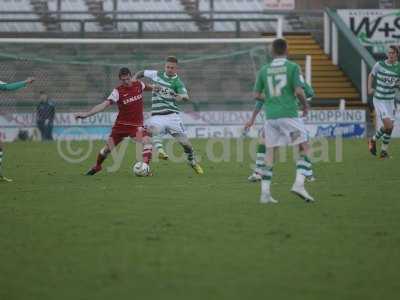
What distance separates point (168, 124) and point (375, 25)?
20.0 m

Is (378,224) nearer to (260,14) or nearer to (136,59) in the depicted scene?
(136,59)

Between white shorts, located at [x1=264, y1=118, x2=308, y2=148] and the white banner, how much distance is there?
24.5m

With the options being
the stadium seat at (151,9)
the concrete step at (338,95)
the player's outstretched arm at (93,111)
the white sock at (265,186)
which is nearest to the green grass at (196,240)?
the white sock at (265,186)

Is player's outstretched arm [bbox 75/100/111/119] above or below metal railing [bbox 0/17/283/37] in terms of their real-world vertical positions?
below

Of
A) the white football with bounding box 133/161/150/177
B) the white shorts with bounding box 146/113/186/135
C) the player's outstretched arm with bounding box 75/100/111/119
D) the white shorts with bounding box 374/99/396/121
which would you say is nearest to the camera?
the player's outstretched arm with bounding box 75/100/111/119

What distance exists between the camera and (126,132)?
55.5ft

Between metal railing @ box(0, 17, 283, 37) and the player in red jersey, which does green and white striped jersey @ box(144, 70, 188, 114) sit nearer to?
the player in red jersey

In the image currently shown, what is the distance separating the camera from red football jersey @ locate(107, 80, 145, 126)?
16.8 meters

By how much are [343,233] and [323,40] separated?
89.6 ft

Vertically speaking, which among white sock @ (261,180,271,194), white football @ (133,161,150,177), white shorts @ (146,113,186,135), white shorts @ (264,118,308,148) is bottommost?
white sock @ (261,180,271,194)

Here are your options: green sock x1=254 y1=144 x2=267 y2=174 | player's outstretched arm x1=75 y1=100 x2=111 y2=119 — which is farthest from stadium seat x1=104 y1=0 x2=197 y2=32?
green sock x1=254 y1=144 x2=267 y2=174

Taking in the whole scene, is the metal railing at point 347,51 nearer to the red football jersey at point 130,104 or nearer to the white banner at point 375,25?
the white banner at point 375,25

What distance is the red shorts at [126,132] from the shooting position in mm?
16891

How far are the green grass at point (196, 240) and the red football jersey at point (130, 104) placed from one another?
4.94 feet
